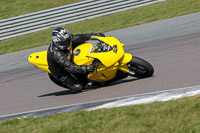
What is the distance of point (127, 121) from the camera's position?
4.87 m

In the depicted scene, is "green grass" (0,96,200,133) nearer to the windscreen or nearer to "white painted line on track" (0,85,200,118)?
"white painted line on track" (0,85,200,118)

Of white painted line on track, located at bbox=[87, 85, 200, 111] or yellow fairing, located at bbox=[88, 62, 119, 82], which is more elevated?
white painted line on track, located at bbox=[87, 85, 200, 111]

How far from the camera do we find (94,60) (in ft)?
22.3

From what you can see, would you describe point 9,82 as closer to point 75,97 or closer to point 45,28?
point 75,97

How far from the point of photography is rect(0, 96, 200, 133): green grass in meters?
4.47

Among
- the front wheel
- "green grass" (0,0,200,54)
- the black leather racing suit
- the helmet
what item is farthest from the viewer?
"green grass" (0,0,200,54)

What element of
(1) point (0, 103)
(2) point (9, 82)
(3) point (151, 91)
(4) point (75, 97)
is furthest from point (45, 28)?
(3) point (151, 91)

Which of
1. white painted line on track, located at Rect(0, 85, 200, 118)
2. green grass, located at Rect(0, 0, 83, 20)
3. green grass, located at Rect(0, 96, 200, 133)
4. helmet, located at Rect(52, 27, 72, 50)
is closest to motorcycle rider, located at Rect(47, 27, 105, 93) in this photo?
helmet, located at Rect(52, 27, 72, 50)

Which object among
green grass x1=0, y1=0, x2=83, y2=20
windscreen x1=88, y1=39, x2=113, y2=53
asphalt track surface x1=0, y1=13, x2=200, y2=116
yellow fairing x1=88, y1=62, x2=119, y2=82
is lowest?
green grass x1=0, y1=0, x2=83, y2=20

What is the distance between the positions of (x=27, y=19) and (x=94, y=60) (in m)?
9.05

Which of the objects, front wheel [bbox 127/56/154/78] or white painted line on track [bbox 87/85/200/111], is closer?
white painted line on track [bbox 87/85/200/111]

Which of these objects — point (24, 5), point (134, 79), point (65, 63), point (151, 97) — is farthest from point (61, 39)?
point (24, 5)

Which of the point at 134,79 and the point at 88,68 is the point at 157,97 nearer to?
the point at 88,68

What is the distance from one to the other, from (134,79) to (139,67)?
0.51 m
